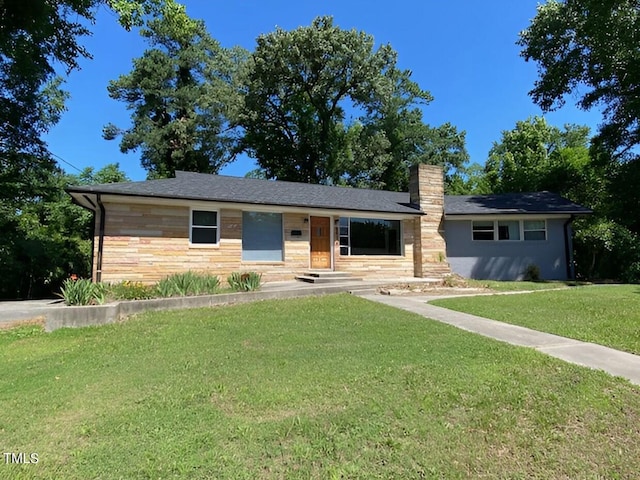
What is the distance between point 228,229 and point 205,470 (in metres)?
10.3

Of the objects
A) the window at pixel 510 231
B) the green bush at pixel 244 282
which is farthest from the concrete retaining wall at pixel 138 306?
the window at pixel 510 231

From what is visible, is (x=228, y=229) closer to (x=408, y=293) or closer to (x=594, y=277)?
(x=408, y=293)

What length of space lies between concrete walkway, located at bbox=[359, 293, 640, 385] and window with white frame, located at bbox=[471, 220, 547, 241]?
9.22m

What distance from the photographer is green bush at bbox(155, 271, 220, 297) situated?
9547 millimetres

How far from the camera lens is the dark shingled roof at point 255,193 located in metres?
11.3

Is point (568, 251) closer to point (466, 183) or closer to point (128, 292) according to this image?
point (128, 292)

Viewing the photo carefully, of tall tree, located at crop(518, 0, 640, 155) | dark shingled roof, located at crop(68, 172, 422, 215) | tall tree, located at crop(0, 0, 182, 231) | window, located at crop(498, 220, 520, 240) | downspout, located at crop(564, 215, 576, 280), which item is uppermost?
tall tree, located at crop(518, 0, 640, 155)

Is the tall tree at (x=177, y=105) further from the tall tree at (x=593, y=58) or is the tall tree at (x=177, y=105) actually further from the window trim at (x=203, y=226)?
the tall tree at (x=593, y=58)

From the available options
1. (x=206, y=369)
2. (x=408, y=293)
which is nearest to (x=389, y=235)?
(x=408, y=293)

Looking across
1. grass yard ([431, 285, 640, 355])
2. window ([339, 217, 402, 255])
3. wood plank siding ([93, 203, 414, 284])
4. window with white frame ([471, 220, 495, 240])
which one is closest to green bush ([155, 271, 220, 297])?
wood plank siding ([93, 203, 414, 284])

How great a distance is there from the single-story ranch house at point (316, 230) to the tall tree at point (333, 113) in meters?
11.9

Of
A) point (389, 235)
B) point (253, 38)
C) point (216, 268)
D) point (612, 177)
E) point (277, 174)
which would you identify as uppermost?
point (253, 38)

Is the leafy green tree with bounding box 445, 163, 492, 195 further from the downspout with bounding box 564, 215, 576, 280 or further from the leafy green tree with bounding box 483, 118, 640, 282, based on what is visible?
the downspout with bounding box 564, 215, 576, 280

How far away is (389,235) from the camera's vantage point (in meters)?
15.4
